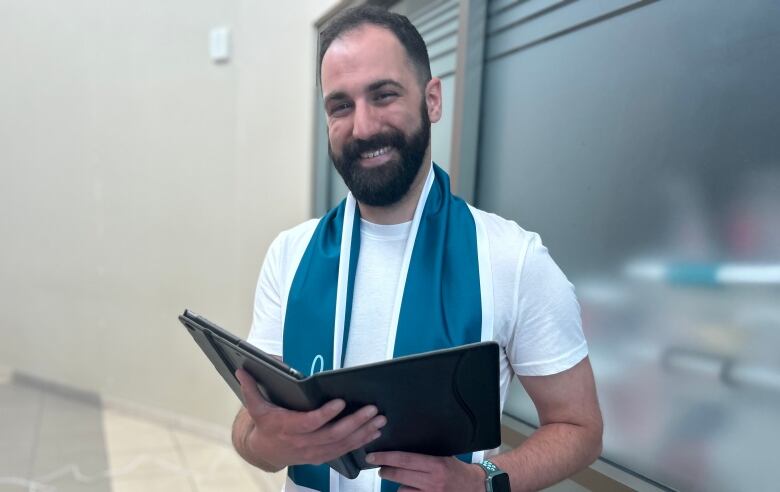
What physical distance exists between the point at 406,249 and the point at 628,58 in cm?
67

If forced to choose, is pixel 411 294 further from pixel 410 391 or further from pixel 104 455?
pixel 104 455

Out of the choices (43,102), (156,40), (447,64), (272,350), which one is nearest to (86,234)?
(43,102)

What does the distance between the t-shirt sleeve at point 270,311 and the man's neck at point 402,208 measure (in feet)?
0.68

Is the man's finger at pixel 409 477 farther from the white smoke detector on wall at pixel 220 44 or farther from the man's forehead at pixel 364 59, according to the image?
the white smoke detector on wall at pixel 220 44

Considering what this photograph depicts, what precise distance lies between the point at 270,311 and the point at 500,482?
20.1 inches

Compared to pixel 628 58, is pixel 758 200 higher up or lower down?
lower down

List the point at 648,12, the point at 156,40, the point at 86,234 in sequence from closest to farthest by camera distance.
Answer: the point at 648,12 < the point at 156,40 < the point at 86,234

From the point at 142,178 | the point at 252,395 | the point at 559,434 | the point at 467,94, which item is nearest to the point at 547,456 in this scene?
the point at 559,434

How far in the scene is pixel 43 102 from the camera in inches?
143

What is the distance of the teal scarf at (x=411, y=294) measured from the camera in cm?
90

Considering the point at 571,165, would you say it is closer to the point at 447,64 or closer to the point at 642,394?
the point at 642,394

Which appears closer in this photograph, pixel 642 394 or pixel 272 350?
pixel 272 350

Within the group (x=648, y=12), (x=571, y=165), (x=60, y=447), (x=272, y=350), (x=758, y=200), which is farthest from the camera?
(x=60, y=447)

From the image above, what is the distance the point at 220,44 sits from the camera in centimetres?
306
